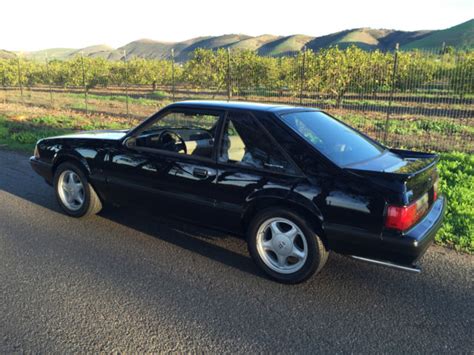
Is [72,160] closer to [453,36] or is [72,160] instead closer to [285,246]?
[285,246]

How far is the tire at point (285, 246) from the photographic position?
324 cm

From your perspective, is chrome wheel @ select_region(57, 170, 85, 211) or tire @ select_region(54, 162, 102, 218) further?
Answer: chrome wheel @ select_region(57, 170, 85, 211)

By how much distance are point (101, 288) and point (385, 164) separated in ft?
8.63

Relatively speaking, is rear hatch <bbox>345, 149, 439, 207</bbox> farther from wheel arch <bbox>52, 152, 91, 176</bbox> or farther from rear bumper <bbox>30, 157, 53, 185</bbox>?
rear bumper <bbox>30, 157, 53, 185</bbox>

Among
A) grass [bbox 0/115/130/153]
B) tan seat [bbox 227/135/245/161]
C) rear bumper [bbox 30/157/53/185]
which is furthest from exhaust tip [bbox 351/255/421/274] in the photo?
grass [bbox 0/115/130/153]

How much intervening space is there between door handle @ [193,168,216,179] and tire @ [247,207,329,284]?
590mm

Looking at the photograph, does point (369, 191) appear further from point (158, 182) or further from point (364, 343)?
point (158, 182)

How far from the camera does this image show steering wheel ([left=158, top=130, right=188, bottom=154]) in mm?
4133

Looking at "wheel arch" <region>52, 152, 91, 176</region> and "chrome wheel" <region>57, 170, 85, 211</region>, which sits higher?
"wheel arch" <region>52, 152, 91, 176</region>

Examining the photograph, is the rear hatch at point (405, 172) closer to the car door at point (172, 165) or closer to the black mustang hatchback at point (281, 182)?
the black mustang hatchback at point (281, 182)

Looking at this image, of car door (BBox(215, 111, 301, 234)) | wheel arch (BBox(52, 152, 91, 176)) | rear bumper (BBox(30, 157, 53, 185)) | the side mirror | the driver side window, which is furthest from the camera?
rear bumper (BBox(30, 157, 53, 185))

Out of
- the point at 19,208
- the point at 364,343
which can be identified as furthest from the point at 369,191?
the point at 19,208

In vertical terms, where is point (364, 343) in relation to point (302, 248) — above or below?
below

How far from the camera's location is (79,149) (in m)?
4.77
